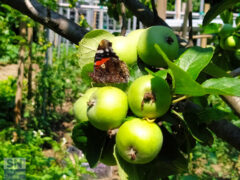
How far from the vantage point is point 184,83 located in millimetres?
410

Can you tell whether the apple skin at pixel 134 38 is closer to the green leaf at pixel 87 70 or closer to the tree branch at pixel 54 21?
the green leaf at pixel 87 70

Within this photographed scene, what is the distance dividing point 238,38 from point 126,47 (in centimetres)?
57

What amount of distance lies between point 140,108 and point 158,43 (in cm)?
12

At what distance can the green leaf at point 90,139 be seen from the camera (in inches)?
20.1

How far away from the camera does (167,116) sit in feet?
1.60

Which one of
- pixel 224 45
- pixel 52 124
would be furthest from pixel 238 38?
pixel 52 124

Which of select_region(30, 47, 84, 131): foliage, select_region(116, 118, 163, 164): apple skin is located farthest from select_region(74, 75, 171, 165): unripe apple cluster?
select_region(30, 47, 84, 131): foliage

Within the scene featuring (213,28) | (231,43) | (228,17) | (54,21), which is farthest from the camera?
(228,17)

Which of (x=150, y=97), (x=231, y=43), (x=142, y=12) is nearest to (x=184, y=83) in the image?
(x=150, y=97)

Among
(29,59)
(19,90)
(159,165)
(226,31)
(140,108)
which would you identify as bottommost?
(19,90)

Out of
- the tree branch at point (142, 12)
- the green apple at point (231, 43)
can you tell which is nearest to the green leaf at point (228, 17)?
the green apple at point (231, 43)

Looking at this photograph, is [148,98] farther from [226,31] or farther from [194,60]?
[226,31]

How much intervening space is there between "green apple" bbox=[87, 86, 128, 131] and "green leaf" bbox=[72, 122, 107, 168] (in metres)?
0.05

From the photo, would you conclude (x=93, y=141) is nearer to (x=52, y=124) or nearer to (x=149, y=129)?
(x=149, y=129)
